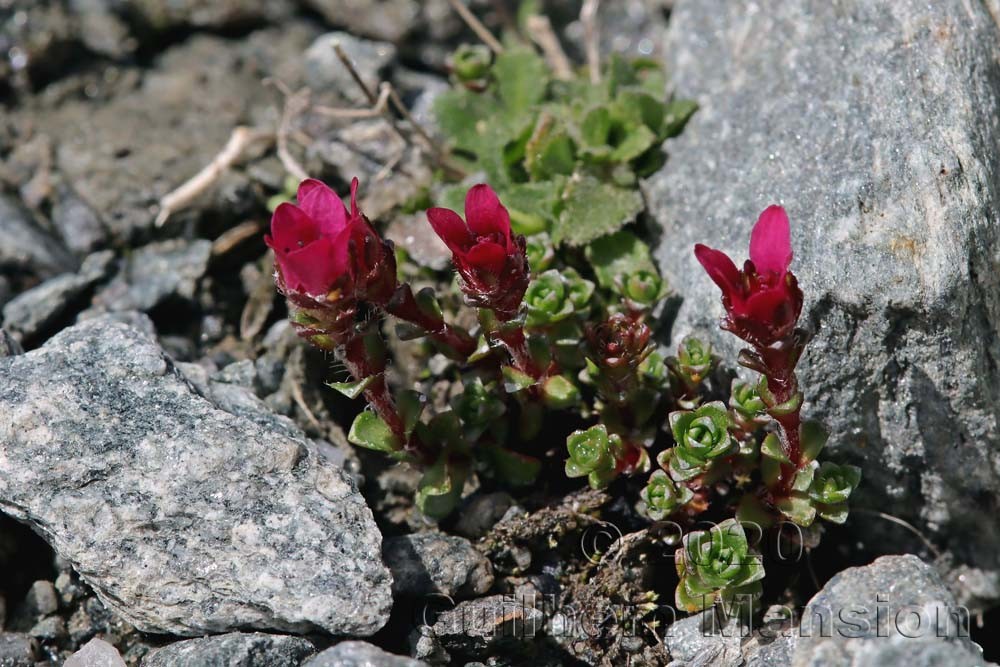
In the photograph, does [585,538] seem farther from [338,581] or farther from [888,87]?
[888,87]

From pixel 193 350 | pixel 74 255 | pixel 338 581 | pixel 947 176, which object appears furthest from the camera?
pixel 74 255

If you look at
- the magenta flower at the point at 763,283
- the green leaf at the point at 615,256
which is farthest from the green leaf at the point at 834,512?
the green leaf at the point at 615,256

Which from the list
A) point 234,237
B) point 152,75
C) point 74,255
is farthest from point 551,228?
point 152,75

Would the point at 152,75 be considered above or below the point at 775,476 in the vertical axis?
above

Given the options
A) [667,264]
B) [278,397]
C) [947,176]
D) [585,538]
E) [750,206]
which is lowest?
[585,538]

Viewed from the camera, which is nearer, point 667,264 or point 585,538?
point 585,538

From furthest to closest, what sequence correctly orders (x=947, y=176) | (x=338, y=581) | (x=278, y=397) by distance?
(x=278, y=397), (x=947, y=176), (x=338, y=581)

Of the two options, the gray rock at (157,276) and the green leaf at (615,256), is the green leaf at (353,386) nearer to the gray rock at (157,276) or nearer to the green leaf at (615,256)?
the green leaf at (615,256)
